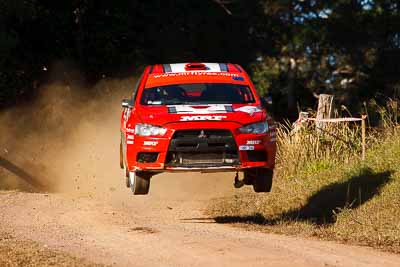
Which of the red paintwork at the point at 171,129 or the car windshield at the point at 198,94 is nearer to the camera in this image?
the red paintwork at the point at 171,129

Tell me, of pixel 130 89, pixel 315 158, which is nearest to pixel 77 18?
pixel 130 89

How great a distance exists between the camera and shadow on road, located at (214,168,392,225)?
1480 cm

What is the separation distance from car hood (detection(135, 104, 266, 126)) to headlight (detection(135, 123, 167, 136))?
56 mm

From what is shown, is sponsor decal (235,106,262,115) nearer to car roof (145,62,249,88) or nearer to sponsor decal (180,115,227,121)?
sponsor decal (180,115,227,121)

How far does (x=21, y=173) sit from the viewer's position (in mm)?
21656

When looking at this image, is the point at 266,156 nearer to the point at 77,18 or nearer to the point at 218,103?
the point at 218,103

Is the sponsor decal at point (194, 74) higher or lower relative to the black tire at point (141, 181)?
higher

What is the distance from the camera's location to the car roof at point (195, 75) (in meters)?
14.8

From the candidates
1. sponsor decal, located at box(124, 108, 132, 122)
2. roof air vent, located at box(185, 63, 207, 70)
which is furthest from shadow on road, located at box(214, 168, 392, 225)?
roof air vent, located at box(185, 63, 207, 70)

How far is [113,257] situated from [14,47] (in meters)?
15.9

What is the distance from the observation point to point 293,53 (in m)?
41.9

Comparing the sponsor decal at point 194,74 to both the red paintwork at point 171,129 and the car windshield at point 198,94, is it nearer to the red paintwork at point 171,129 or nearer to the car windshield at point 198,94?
the car windshield at point 198,94

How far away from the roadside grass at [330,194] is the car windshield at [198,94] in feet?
5.74

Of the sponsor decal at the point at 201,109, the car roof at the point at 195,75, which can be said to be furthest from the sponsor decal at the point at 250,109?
the car roof at the point at 195,75
